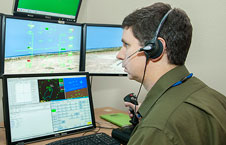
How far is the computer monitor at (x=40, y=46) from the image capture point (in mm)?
1219

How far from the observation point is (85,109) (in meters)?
1.28

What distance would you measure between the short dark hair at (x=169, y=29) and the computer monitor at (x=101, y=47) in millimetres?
649

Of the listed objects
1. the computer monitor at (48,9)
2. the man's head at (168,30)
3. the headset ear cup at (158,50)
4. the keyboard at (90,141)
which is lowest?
the keyboard at (90,141)

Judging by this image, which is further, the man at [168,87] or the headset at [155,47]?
the headset at [155,47]

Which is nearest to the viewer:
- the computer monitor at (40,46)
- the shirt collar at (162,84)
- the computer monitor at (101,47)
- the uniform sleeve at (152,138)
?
the uniform sleeve at (152,138)

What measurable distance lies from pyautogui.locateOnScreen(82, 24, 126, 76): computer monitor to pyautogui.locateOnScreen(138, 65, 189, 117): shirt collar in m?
0.74

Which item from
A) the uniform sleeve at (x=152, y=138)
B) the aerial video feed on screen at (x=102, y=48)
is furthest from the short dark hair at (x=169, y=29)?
the aerial video feed on screen at (x=102, y=48)

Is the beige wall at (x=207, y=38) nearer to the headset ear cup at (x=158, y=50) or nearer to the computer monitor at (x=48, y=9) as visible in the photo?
the computer monitor at (x=48, y=9)

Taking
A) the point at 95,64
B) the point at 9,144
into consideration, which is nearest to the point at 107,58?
the point at 95,64

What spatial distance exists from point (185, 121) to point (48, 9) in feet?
3.84

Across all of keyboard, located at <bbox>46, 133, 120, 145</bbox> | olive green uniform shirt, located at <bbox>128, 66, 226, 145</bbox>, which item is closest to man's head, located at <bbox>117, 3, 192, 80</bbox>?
olive green uniform shirt, located at <bbox>128, 66, 226, 145</bbox>

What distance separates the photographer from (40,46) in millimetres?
1327

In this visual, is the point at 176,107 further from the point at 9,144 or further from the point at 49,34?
the point at 49,34

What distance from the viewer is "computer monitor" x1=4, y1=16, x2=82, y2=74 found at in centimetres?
122
